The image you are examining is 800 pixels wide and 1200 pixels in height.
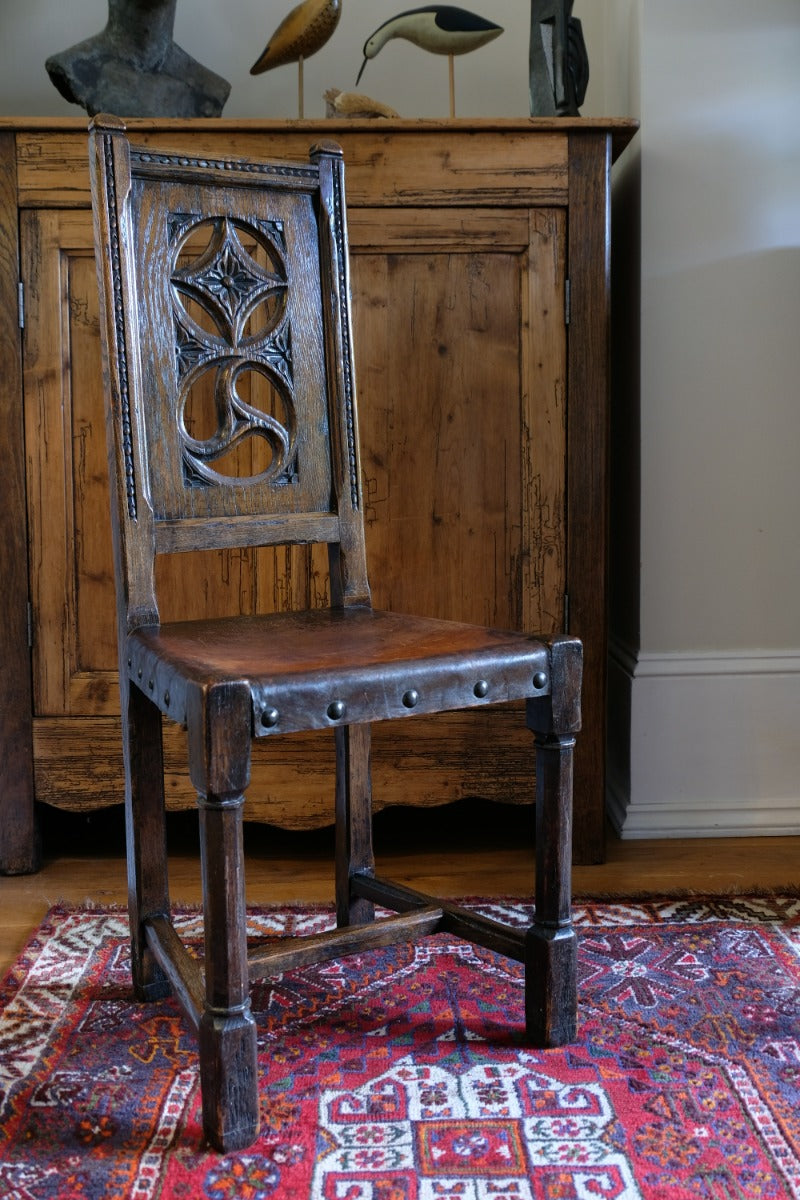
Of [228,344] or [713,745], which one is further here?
[713,745]

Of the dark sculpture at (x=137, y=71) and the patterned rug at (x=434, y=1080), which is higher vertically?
the dark sculpture at (x=137, y=71)

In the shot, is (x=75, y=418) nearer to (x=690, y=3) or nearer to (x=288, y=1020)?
(x=288, y=1020)

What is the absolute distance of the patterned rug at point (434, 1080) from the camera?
3.78 ft

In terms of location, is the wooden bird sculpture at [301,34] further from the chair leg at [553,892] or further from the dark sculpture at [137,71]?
the chair leg at [553,892]

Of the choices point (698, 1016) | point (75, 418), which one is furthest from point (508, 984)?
point (75, 418)

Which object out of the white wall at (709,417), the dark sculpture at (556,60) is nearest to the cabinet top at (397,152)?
the dark sculpture at (556,60)

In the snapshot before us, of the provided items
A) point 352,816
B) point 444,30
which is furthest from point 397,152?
point 352,816

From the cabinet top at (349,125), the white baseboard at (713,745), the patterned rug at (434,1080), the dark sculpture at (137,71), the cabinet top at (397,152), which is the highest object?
the dark sculpture at (137,71)

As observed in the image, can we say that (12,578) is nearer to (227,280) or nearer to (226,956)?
(227,280)

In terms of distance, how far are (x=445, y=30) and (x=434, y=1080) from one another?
173 centimetres

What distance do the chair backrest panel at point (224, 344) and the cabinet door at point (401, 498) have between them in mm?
408

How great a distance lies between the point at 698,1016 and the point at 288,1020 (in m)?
0.50

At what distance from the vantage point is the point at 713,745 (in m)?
2.24

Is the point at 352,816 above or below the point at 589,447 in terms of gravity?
below
